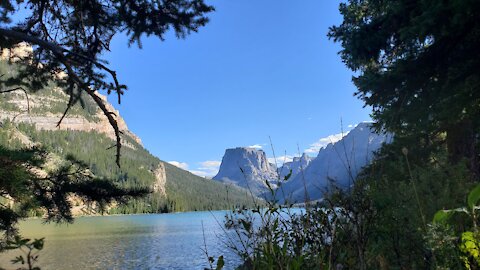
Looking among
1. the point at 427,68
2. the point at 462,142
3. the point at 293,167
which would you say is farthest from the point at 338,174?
the point at 462,142

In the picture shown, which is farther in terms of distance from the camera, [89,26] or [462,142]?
[462,142]

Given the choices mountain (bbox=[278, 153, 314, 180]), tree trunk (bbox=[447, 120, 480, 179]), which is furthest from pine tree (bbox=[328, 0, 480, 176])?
mountain (bbox=[278, 153, 314, 180])

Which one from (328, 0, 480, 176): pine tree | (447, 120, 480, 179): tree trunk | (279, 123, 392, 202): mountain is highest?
(328, 0, 480, 176): pine tree

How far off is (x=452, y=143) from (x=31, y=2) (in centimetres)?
1173

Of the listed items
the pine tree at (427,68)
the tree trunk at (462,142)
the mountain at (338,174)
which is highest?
the pine tree at (427,68)

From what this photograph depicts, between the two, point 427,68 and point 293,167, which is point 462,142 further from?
point 293,167

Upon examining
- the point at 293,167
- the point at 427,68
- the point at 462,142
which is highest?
the point at 427,68

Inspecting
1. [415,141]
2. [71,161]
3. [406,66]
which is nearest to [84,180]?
[71,161]

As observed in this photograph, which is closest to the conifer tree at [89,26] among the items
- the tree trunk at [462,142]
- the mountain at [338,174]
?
the mountain at [338,174]

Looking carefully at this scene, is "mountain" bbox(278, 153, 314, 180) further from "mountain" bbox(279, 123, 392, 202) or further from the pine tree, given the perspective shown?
the pine tree

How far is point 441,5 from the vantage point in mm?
7395

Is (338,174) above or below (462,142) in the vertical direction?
below

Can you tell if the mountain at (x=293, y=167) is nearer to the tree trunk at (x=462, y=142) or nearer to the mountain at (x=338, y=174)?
the mountain at (x=338, y=174)

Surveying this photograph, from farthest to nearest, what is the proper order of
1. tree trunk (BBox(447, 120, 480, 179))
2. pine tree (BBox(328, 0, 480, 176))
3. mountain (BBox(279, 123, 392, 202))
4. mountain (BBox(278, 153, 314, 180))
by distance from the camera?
tree trunk (BBox(447, 120, 480, 179)) → pine tree (BBox(328, 0, 480, 176)) → mountain (BBox(279, 123, 392, 202)) → mountain (BBox(278, 153, 314, 180))
